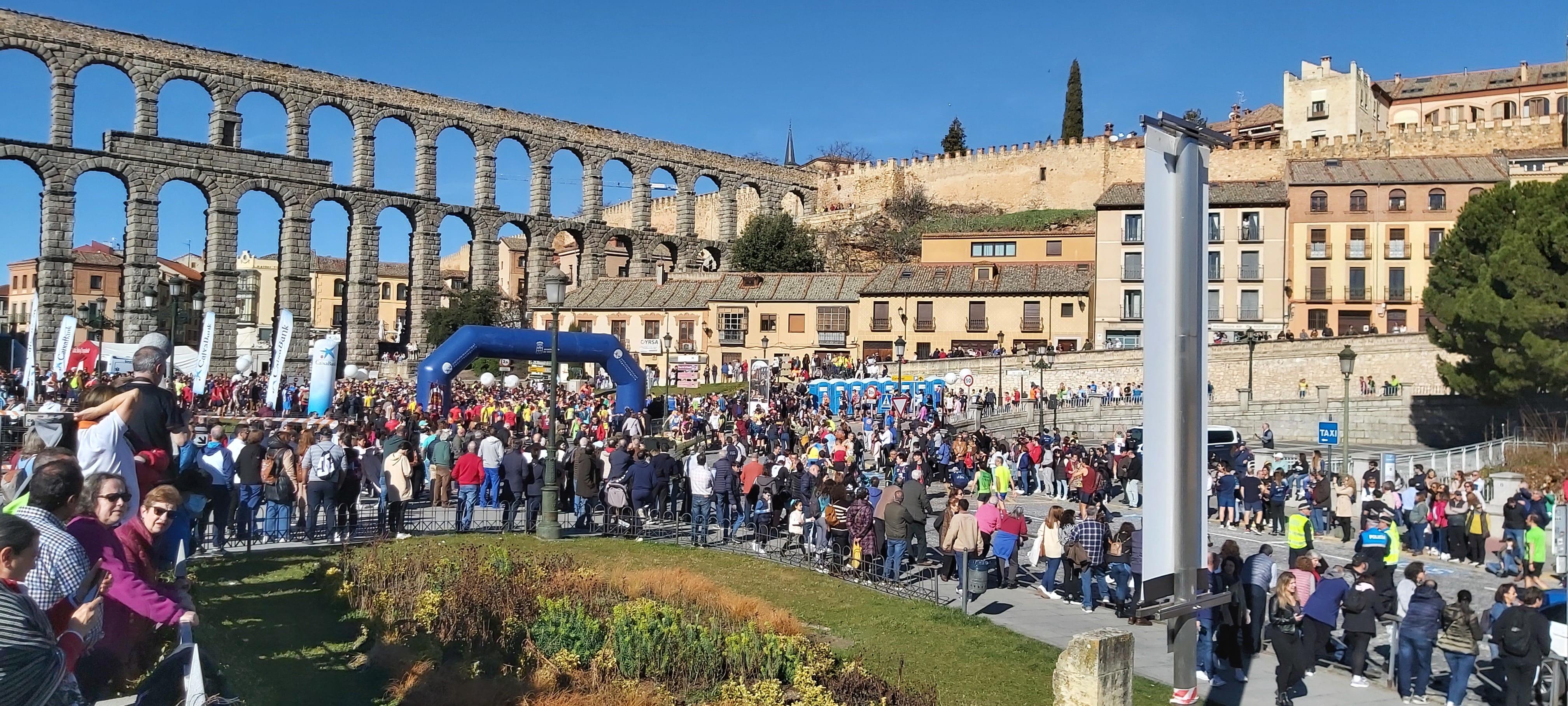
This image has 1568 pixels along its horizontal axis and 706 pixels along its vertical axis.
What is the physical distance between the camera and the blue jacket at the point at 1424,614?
10.3 meters

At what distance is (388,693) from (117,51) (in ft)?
184

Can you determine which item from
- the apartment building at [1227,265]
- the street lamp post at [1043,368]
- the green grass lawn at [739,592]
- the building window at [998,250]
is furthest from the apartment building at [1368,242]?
the green grass lawn at [739,592]

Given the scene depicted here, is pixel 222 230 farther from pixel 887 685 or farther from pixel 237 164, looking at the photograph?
pixel 887 685

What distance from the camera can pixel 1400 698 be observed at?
1061 centimetres

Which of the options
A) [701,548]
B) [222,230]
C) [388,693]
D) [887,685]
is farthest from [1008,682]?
[222,230]

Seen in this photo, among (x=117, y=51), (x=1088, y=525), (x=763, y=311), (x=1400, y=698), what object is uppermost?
(x=117, y=51)

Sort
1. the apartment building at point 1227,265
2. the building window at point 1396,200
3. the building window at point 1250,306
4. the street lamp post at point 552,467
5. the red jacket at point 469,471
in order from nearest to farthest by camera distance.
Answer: the street lamp post at point 552,467, the red jacket at point 469,471, the apartment building at point 1227,265, the building window at point 1250,306, the building window at point 1396,200

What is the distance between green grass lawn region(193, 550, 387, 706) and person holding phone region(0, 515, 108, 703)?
4.40 metres

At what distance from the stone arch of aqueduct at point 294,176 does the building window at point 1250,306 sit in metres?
37.4

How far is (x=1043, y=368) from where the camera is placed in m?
39.9

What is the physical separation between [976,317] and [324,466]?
39.8m

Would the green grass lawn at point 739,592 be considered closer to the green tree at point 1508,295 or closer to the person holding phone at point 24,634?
the person holding phone at point 24,634

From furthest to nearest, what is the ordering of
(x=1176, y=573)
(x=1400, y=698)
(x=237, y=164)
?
(x=237, y=164)
(x=1400, y=698)
(x=1176, y=573)

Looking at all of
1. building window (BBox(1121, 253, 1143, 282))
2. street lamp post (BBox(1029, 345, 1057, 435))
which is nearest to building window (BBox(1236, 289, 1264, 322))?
building window (BBox(1121, 253, 1143, 282))
